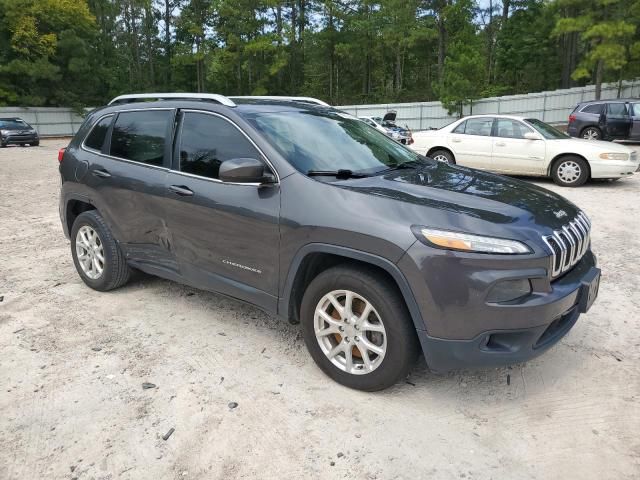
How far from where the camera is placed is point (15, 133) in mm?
24844

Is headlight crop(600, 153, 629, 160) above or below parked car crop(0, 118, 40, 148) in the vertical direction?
below

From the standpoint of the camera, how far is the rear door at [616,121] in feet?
50.6

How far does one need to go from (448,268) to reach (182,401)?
1.73 metres

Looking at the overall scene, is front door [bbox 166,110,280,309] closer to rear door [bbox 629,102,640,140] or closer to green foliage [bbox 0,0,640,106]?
rear door [bbox 629,102,640,140]

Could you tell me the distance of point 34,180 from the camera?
40.9ft

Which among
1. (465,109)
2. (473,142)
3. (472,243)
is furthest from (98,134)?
(465,109)

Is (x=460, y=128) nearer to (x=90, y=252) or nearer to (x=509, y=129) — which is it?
(x=509, y=129)

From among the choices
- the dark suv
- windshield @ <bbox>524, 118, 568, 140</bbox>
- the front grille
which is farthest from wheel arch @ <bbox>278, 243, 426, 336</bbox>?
windshield @ <bbox>524, 118, 568, 140</bbox>

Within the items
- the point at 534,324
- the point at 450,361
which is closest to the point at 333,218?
the point at 450,361

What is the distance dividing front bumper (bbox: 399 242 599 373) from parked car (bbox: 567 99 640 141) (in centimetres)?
1488

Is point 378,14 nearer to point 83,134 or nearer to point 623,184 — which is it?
point 623,184

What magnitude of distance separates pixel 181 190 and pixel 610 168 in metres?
8.88

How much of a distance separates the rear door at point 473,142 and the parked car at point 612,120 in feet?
21.0

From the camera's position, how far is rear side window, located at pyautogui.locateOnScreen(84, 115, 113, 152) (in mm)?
4527
